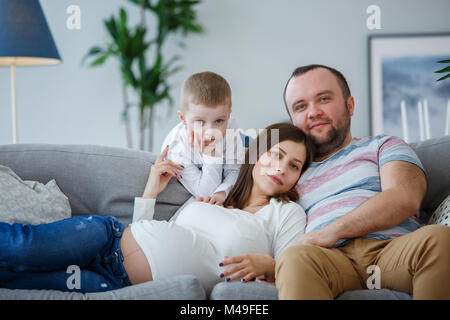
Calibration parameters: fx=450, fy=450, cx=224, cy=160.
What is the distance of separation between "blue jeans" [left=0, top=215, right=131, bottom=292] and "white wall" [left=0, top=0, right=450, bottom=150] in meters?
2.75

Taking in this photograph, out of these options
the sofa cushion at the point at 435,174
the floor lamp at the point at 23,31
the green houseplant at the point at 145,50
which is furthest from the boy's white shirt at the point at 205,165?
the green houseplant at the point at 145,50

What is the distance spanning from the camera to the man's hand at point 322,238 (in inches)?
49.9

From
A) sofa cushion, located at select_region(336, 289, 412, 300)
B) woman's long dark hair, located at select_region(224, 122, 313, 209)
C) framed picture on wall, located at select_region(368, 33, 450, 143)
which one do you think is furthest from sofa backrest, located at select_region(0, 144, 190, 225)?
framed picture on wall, located at select_region(368, 33, 450, 143)

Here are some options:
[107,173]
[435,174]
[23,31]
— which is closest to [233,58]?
[23,31]

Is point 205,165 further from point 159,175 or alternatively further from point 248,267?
point 248,267

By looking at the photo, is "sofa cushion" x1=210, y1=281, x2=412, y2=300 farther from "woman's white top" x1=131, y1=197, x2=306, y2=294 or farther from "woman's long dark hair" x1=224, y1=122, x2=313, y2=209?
"woman's long dark hair" x1=224, y1=122, x2=313, y2=209

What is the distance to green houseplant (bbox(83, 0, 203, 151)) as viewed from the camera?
360cm

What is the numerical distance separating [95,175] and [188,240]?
59cm

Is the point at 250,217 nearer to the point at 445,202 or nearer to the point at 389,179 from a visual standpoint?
the point at 389,179

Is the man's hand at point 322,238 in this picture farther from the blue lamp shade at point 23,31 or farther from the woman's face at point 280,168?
the blue lamp shade at point 23,31

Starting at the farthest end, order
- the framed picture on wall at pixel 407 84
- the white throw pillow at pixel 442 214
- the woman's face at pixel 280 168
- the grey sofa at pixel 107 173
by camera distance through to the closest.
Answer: the framed picture on wall at pixel 407 84 < the grey sofa at pixel 107 173 < the woman's face at pixel 280 168 < the white throw pillow at pixel 442 214

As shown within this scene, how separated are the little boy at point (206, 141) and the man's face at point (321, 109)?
0.26 m

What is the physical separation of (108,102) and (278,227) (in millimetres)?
3074
